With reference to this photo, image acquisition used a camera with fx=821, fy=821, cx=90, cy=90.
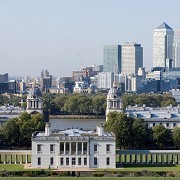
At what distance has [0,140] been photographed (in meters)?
74.2

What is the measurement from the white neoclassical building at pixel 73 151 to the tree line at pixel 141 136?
1023cm

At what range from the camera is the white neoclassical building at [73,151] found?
62219 mm

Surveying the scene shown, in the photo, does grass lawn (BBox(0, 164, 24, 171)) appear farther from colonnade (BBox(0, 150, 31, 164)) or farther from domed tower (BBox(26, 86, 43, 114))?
domed tower (BBox(26, 86, 43, 114))

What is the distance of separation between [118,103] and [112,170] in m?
39.8

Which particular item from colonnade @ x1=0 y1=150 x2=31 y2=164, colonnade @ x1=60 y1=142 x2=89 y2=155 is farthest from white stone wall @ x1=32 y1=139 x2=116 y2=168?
colonnade @ x1=0 y1=150 x2=31 y2=164

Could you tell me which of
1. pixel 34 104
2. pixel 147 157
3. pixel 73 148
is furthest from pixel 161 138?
pixel 34 104

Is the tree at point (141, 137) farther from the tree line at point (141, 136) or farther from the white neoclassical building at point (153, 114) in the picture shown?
the white neoclassical building at point (153, 114)

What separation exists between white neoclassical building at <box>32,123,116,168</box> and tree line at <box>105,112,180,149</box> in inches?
403

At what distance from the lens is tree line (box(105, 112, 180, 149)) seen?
241 feet

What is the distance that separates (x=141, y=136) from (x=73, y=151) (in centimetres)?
1285

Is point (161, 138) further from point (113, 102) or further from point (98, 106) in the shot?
point (98, 106)

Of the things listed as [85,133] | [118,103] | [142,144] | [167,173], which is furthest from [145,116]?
[167,173]

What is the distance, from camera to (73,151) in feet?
206

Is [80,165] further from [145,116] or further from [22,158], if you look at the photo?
[145,116]
